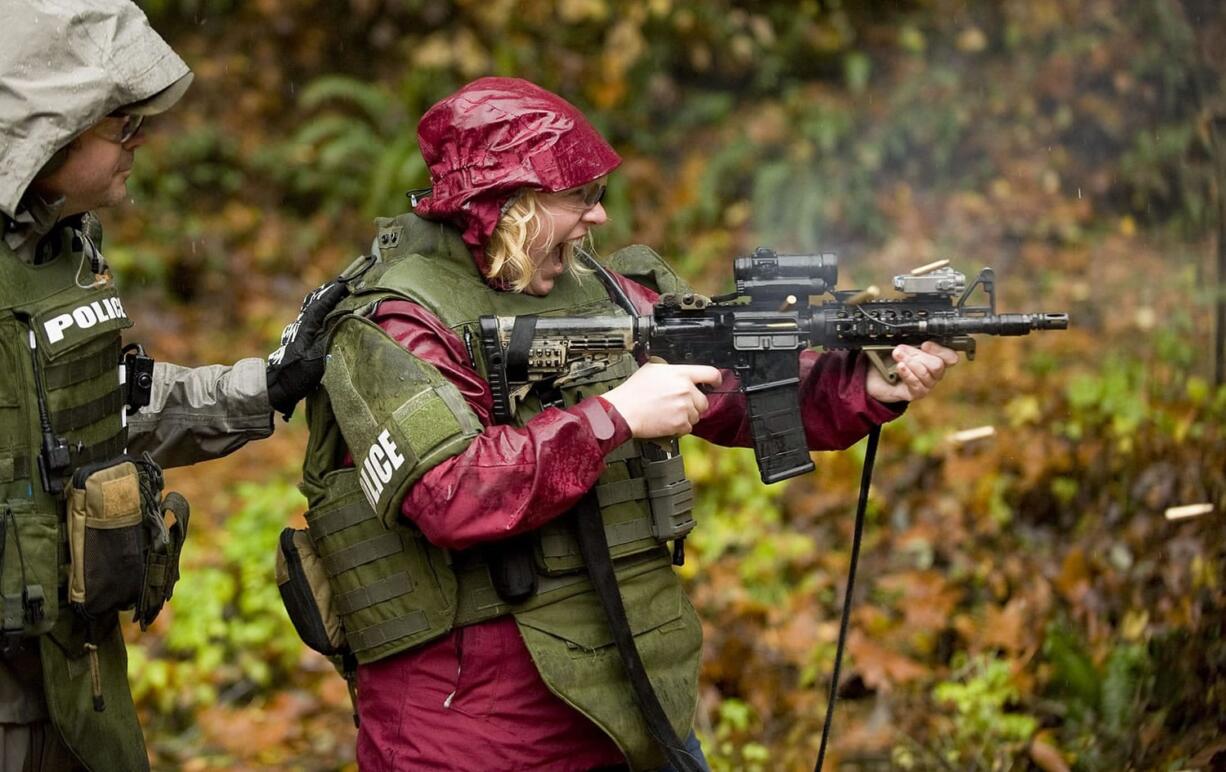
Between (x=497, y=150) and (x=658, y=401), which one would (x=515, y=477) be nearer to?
(x=658, y=401)

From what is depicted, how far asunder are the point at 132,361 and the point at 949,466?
4570mm

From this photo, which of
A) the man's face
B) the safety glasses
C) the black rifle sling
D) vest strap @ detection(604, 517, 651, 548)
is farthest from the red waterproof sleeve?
the man's face

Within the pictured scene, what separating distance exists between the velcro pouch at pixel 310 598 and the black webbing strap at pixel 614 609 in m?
0.66

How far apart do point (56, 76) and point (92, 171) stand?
0.78 feet

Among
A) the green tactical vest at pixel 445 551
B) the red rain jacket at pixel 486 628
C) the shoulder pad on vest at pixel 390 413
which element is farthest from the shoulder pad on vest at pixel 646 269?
the shoulder pad on vest at pixel 390 413

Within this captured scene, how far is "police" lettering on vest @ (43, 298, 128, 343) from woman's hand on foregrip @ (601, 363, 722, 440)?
1.26 metres

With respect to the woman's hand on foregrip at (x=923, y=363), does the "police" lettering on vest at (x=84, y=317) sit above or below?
above

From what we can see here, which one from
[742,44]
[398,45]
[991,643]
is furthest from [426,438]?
[398,45]

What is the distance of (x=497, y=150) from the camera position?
3.08m

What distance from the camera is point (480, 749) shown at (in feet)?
10.2

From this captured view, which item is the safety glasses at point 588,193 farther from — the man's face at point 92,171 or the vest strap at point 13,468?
the vest strap at point 13,468

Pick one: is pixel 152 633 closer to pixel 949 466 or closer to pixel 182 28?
pixel 949 466

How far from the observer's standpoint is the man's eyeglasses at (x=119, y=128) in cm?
317

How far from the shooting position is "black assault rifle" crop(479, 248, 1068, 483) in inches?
125
